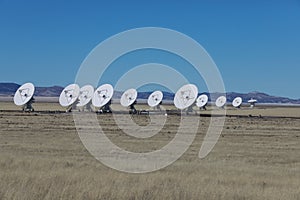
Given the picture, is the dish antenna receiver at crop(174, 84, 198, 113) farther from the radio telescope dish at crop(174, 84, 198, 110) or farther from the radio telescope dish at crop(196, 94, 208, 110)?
the radio telescope dish at crop(196, 94, 208, 110)

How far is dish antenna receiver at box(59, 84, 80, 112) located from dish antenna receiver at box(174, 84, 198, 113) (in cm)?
1641

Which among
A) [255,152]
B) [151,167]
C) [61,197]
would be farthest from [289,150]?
[61,197]

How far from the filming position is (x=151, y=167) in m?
19.8

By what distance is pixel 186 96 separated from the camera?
3652 inches

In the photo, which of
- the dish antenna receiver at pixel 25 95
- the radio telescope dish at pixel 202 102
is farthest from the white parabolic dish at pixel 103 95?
the radio telescope dish at pixel 202 102

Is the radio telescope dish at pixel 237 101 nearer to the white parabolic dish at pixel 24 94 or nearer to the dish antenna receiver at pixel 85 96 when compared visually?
the dish antenna receiver at pixel 85 96

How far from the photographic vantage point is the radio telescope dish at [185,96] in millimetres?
91100

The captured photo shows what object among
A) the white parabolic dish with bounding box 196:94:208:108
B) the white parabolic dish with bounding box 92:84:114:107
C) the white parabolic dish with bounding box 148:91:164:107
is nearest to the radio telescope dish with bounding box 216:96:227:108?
the white parabolic dish with bounding box 196:94:208:108

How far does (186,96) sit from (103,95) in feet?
46.5

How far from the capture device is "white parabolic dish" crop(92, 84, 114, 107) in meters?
86.2

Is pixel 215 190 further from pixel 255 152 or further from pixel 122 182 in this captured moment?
pixel 255 152

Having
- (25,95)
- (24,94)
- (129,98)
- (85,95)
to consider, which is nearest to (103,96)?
(85,95)

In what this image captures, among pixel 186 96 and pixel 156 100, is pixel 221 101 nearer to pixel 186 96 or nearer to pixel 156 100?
pixel 156 100

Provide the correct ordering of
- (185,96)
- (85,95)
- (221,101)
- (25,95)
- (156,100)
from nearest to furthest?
(85,95) → (25,95) → (185,96) → (156,100) → (221,101)
